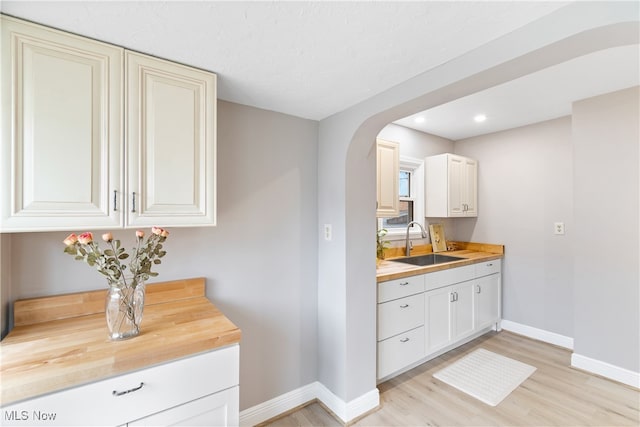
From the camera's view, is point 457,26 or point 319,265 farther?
point 319,265

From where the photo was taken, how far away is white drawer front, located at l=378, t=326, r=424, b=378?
89.4 inches

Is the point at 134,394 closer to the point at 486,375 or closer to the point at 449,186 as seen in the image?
the point at 486,375

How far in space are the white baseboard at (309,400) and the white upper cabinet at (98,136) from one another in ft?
4.68

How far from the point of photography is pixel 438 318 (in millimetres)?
2652

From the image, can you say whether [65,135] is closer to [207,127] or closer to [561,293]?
[207,127]

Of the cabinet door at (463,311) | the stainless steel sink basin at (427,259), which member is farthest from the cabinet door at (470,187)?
the cabinet door at (463,311)

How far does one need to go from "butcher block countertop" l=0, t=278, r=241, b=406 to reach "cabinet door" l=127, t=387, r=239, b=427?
0.22 metres

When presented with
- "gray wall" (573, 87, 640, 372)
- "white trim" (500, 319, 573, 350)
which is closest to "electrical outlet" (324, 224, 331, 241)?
"gray wall" (573, 87, 640, 372)

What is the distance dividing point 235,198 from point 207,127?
0.56 m

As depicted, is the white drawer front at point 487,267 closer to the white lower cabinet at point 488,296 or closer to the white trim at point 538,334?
the white lower cabinet at point 488,296

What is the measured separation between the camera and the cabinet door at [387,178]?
8.67ft

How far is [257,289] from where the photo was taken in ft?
6.58

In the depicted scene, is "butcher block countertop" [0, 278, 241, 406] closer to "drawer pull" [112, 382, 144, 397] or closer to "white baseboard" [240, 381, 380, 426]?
"drawer pull" [112, 382, 144, 397]

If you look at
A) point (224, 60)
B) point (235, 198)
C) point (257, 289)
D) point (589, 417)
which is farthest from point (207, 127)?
point (589, 417)
